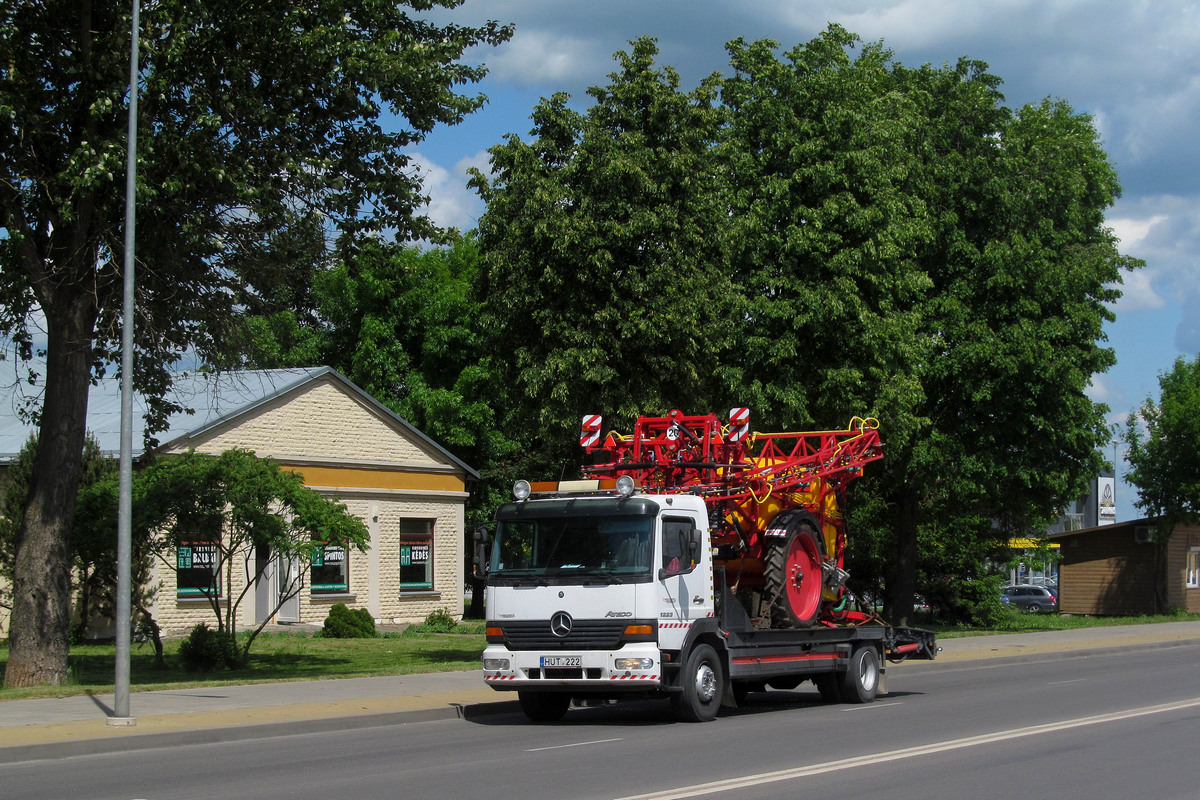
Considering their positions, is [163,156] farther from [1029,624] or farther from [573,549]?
[1029,624]

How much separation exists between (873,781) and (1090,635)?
996 inches

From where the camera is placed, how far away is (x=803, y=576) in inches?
633

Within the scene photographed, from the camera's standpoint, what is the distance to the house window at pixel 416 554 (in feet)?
114

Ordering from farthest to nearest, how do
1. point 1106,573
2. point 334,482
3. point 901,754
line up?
point 1106,573 → point 334,482 → point 901,754

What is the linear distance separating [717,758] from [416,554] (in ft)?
81.3

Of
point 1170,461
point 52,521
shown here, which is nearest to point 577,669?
point 52,521

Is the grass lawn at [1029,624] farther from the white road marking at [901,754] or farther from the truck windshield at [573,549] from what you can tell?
the truck windshield at [573,549]

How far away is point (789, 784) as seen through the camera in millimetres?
9711

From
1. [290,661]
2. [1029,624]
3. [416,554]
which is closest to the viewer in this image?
[290,661]

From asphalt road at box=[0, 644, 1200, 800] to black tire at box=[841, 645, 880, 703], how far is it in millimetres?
269

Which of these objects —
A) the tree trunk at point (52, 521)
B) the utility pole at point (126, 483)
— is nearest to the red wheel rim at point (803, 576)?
the utility pole at point (126, 483)

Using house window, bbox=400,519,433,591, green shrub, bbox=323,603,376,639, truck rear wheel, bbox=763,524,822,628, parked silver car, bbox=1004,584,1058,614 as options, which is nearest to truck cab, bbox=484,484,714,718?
truck rear wheel, bbox=763,524,822,628

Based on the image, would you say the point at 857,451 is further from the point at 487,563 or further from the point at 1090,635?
the point at 1090,635

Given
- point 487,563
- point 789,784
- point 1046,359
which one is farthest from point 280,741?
point 1046,359
